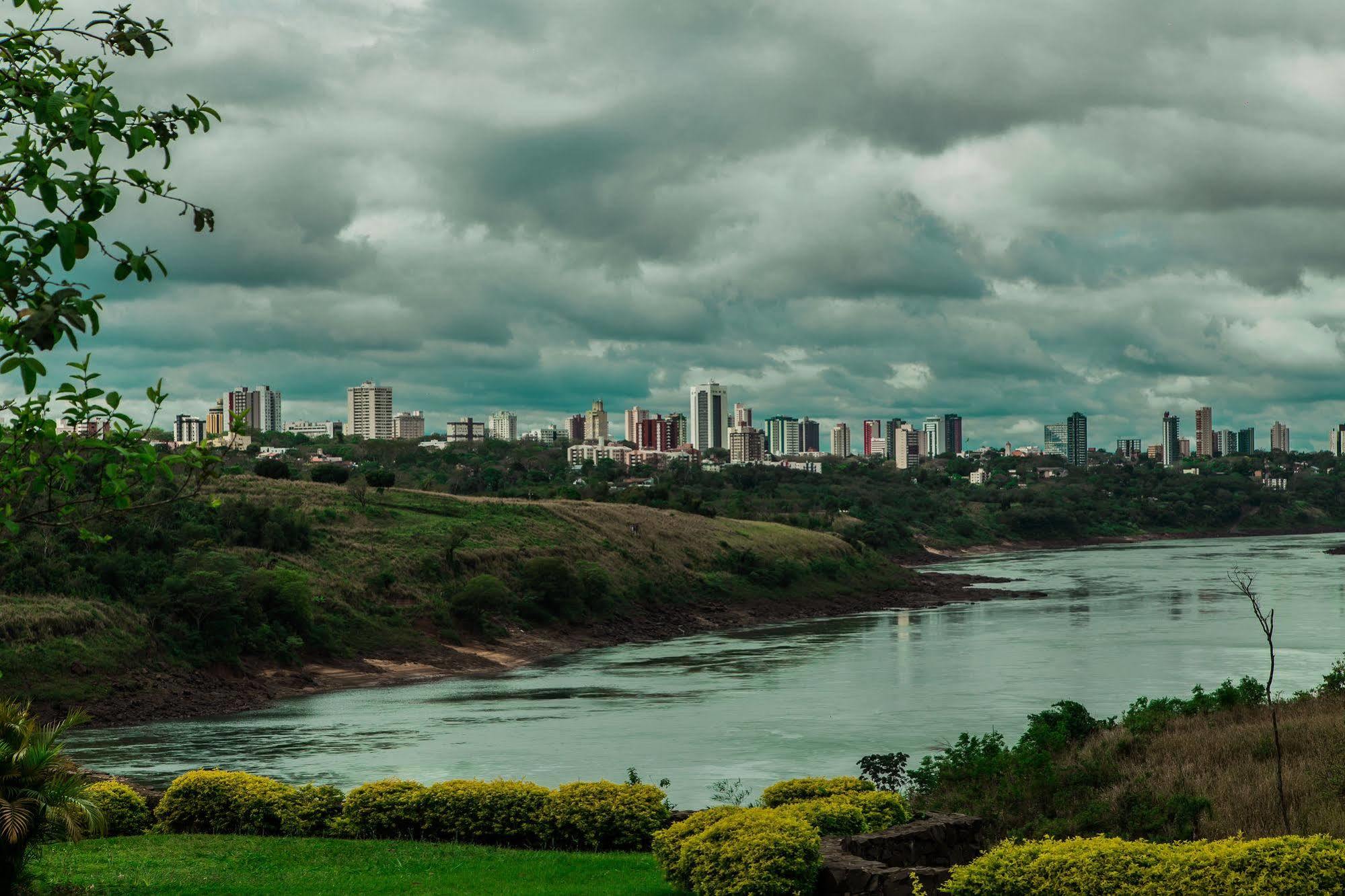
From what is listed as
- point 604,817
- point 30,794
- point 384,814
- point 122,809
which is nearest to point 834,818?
point 604,817

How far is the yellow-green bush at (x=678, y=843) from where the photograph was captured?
12.2 meters

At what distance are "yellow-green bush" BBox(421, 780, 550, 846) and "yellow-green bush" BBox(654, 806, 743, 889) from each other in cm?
351

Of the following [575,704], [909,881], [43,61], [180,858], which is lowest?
[575,704]

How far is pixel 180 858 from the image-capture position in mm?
15180

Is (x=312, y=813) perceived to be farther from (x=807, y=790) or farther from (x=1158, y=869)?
(x=1158, y=869)

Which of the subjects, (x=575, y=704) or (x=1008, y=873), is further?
(x=575, y=704)

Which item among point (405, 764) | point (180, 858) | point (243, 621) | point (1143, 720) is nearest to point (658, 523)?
point (243, 621)

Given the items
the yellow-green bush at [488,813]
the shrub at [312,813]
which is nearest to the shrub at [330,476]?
the shrub at [312,813]

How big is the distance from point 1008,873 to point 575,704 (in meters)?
35.6

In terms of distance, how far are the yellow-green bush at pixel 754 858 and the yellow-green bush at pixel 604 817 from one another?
3.78 meters

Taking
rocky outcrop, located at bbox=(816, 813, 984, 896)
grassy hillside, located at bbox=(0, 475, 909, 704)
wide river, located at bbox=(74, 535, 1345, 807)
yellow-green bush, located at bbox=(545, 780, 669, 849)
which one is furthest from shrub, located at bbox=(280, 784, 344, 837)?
grassy hillside, located at bbox=(0, 475, 909, 704)

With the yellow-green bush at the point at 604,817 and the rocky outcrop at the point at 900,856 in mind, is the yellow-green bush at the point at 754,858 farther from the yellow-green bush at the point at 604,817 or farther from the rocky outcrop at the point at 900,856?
the yellow-green bush at the point at 604,817

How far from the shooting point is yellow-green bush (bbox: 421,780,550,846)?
1639 cm

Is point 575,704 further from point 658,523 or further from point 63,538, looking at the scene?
point 658,523
